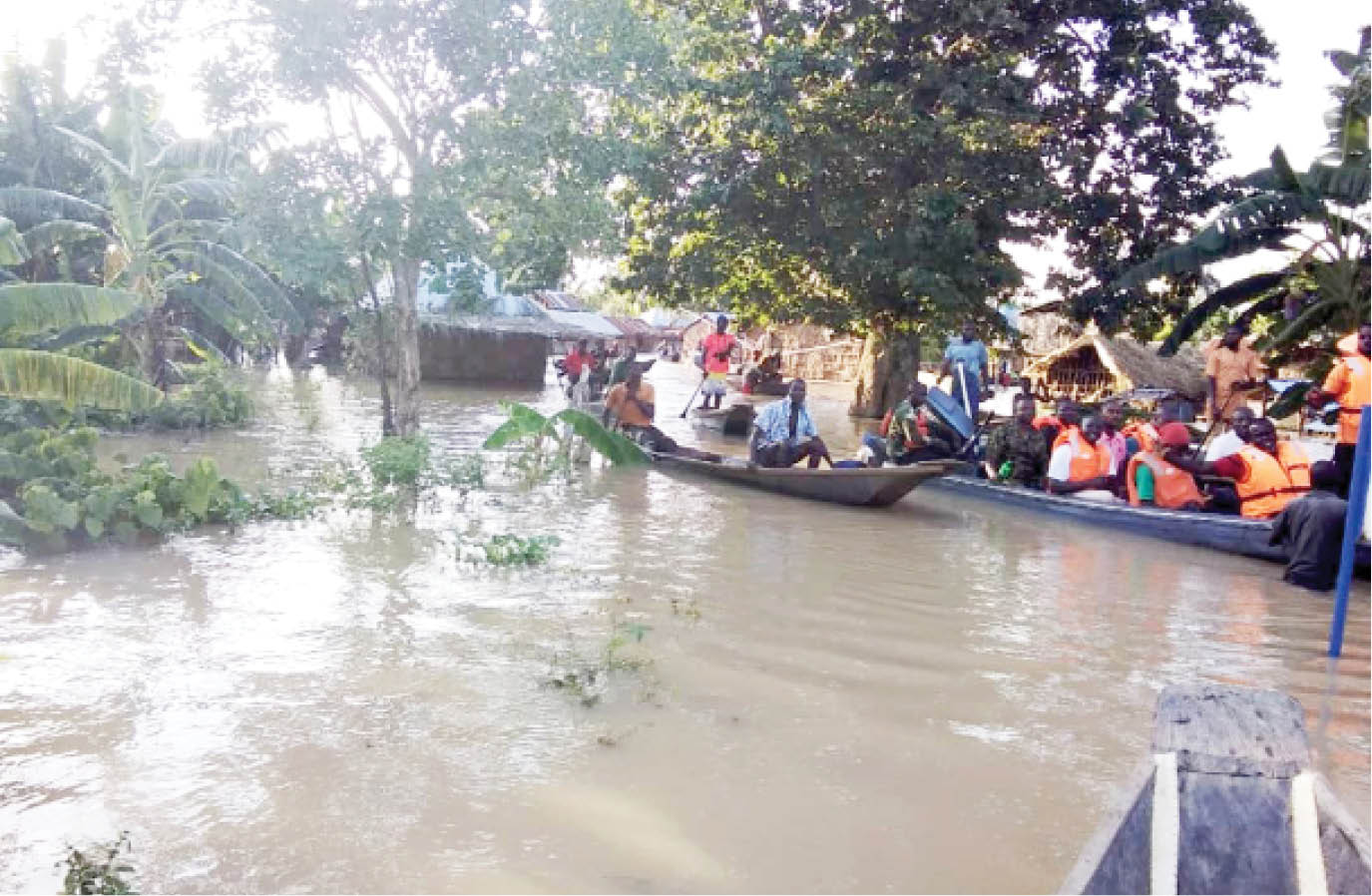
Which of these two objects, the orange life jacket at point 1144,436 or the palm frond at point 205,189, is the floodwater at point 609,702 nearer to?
the orange life jacket at point 1144,436

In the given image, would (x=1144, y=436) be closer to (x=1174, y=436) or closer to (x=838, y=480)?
(x=1174, y=436)

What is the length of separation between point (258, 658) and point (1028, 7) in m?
15.7

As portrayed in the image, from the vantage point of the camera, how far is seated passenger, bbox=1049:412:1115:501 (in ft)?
34.4

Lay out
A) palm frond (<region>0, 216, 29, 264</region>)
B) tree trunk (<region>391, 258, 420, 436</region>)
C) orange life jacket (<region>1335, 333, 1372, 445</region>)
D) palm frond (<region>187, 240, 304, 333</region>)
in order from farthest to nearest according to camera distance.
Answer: palm frond (<region>187, 240, 304, 333</region>) < tree trunk (<region>391, 258, 420, 436</region>) < orange life jacket (<region>1335, 333, 1372, 445</region>) < palm frond (<region>0, 216, 29, 264</region>)

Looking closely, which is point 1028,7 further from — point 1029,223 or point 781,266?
point 781,266

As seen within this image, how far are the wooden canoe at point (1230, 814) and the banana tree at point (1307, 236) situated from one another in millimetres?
10867

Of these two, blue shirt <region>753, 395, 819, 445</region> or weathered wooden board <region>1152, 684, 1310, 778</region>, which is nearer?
weathered wooden board <region>1152, 684, 1310, 778</region>

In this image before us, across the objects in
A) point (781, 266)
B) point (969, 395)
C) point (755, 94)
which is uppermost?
point (755, 94)

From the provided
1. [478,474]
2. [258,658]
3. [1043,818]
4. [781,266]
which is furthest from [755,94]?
[1043,818]

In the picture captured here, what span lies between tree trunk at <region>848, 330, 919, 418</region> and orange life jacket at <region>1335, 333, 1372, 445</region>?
35.4ft

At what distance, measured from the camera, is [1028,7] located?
56.2ft

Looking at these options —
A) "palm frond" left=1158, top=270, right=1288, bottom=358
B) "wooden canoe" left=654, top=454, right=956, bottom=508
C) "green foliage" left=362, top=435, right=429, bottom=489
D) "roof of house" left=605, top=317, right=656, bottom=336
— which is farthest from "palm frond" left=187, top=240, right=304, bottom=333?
"roof of house" left=605, top=317, right=656, bottom=336

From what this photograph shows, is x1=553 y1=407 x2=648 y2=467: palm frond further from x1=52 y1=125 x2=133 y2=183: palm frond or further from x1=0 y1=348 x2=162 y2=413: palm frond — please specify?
x1=52 y1=125 x2=133 y2=183: palm frond

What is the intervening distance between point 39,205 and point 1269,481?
1372 centimetres
